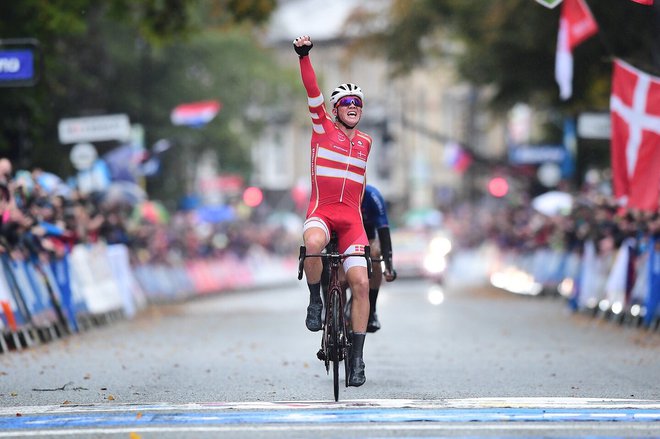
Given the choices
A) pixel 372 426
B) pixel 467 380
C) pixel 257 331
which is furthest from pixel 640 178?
pixel 372 426

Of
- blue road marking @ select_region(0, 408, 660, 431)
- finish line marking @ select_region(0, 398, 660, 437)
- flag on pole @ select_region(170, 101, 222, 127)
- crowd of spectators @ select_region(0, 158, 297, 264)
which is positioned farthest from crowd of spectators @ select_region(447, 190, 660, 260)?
blue road marking @ select_region(0, 408, 660, 431)

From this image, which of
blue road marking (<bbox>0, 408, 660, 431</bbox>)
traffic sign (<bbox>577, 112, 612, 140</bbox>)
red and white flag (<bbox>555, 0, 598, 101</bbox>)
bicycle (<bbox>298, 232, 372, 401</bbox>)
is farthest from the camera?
traffic sign (<bbox>577, 112, 612, 140</bbox>)

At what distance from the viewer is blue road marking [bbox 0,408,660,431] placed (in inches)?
359

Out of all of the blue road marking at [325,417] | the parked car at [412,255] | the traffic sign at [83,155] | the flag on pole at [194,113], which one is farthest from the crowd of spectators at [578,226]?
the blue road marking at [325,417]

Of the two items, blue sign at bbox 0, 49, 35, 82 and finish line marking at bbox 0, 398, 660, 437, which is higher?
blue sign at bbox 0, 49, 35, 82

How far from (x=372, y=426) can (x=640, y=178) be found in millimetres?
10494

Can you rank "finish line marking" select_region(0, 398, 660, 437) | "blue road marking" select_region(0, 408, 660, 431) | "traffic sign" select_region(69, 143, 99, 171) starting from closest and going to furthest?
"finish line marking" select_region(0, 398, 660, 437) < "blue road marking" select_region(0, 408, 660, 431) < "traffic sign" select_region(69, 143, 99, 171)

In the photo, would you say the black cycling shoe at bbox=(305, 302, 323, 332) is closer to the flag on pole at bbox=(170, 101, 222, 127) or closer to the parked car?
the flag on pole at bbox=(170, 101, 222, 127)

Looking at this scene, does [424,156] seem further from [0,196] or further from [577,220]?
[0,196]

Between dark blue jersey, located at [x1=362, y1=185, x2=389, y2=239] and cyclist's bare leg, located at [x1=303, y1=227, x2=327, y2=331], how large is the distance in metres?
1.53

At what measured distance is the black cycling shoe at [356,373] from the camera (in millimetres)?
10734

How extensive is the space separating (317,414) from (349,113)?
245 centimetres

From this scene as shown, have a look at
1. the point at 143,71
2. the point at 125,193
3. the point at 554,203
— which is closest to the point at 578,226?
the point at 554,203

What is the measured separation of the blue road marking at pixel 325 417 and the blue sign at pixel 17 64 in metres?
8.84
